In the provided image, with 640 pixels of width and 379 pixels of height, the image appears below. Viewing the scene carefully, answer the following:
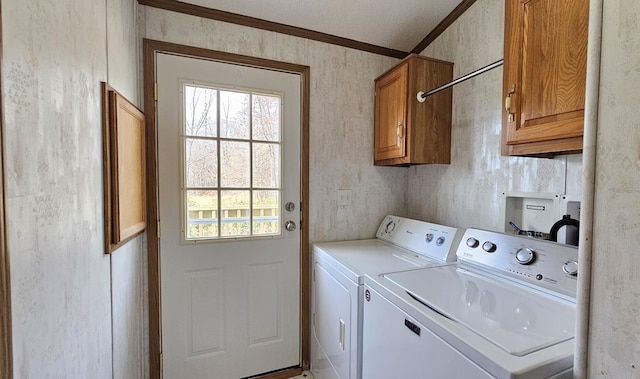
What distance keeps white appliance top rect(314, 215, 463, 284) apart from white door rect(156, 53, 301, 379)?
41 centimetres

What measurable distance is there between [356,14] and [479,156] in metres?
1.16

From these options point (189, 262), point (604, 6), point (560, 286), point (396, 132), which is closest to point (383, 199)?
point (396, 132)

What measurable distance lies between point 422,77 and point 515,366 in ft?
5.12

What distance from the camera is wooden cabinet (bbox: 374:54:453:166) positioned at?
172cm

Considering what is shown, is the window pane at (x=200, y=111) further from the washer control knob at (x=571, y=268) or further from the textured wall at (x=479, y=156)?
the washer control knob at (x=571, y=268)

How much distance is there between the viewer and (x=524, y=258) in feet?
3.69

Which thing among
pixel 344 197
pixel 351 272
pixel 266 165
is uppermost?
pixel 266 165

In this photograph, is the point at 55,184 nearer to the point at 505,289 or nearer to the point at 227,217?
the point at 227,217

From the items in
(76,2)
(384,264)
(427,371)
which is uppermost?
(76,2)

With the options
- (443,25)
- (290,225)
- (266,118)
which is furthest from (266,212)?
(443,25)

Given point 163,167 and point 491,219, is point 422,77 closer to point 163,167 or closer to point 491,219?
point 491,219

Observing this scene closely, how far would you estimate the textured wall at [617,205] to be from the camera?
0.54 m

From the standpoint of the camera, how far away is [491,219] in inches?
60.5

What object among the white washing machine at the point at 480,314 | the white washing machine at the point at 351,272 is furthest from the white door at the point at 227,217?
the white washing machine at the point at 480,314
